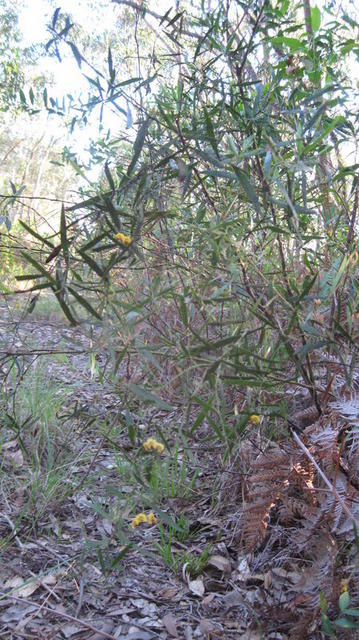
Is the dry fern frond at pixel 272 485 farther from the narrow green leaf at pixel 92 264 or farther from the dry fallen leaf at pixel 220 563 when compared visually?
the narrow green leaf at pixel 92 264

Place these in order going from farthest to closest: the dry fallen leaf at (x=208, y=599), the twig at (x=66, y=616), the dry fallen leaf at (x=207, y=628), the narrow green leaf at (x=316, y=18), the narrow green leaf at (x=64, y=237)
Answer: the narrow green leaf at (x=316, y=18) < the dry fallen leaf at (x=208, y=599) < the dry fallen leaf at (x=207, y=628) < the twig at (x=66, y=616) < the narrow green leaf at (x=64, y=237)

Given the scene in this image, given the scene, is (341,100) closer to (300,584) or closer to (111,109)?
(111,109)

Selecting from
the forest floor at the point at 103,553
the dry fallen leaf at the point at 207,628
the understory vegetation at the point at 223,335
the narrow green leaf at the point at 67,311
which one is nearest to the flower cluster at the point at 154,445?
the understory vegetation at the point at 223,335

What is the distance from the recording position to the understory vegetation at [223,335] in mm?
1252

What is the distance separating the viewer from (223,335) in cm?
163

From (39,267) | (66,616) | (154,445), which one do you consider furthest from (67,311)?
(66,616)

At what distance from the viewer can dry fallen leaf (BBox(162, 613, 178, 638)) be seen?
4.73 feet

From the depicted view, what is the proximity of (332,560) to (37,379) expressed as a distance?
1813 millimetres

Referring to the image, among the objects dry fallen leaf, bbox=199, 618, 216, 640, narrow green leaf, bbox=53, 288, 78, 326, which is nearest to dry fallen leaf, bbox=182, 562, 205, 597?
dry fallen leaf, bbox=199, 618, 216, 640

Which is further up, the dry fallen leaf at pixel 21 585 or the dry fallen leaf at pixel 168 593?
the dry fallen leaf at pixel 168 593

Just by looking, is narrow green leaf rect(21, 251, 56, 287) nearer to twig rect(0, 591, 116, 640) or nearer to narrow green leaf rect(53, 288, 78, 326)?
narrow green leaf rect(53, 288, 78, 326)

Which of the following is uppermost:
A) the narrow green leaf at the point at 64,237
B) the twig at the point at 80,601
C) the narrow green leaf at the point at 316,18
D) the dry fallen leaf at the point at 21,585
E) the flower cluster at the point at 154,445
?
the narrow green leaf at the point at 316,18

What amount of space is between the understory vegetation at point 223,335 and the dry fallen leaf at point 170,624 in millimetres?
77

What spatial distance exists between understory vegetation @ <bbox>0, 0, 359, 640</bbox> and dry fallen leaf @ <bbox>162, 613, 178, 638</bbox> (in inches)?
3.0
